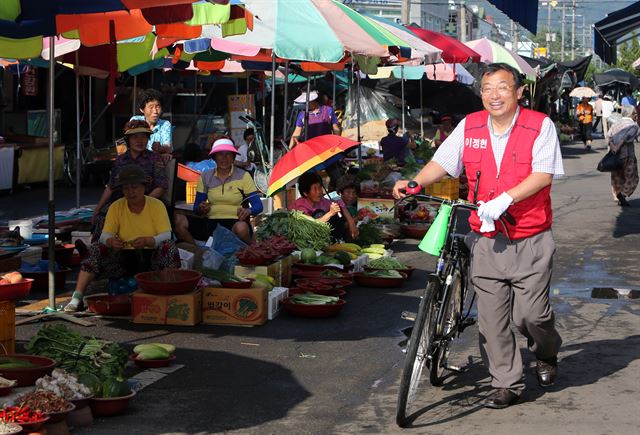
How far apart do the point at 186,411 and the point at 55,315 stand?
3.03 meters

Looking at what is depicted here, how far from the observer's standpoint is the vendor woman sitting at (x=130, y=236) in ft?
30.7

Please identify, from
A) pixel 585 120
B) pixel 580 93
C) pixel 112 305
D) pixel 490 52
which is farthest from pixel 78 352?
pixel 580 93

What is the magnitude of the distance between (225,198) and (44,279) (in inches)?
81.5

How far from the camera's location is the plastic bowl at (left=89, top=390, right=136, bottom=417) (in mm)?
6289

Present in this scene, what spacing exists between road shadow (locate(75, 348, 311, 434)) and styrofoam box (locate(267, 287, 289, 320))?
4.55 ft

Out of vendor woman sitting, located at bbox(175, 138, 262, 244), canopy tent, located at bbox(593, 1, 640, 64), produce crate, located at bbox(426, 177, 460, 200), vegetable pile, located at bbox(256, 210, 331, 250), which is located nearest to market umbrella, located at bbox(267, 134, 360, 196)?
vendor woman sitting, located at bbox(175, 138, 262, 244)

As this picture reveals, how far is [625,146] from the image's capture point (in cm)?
1900

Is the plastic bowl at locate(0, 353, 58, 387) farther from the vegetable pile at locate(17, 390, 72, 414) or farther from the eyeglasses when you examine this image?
the eyeglasses

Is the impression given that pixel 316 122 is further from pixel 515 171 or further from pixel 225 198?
pixel 515 171

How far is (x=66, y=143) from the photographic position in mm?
23312

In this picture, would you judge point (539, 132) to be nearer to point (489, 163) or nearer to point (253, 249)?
point (489, 163)

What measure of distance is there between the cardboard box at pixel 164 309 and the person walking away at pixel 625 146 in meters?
11.9

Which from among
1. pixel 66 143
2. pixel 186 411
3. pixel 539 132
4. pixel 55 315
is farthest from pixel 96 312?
pixel 66 143

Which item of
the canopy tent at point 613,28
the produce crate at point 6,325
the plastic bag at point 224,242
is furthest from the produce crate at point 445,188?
the produce crate at point 6,325
